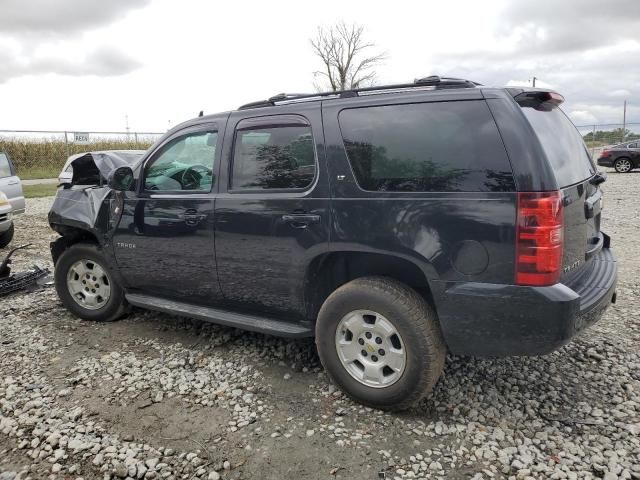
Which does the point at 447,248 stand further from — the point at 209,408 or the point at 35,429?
the point at 35,429

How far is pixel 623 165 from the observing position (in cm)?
2023

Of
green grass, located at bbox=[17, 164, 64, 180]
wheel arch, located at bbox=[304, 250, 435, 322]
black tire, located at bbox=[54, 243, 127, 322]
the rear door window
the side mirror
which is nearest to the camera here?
wheel arch, located at bbox=[304, 250, 435, 322]

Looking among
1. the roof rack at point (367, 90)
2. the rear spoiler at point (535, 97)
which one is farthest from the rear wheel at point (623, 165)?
the roof rack at point (367, 90)

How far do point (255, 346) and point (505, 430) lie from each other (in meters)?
1.99

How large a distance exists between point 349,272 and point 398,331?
58cm

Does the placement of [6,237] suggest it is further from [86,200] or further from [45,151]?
[45,151]

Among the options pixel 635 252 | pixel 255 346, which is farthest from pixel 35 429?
pixel 635 252

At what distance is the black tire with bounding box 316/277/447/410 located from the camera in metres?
2.75

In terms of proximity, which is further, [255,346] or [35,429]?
[255,346]

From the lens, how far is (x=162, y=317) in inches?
185

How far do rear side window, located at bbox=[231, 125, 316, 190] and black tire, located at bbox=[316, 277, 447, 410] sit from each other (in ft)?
2.62

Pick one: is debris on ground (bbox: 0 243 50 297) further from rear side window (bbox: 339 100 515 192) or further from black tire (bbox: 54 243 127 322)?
rear side window (bbox: 339 100 515 192)

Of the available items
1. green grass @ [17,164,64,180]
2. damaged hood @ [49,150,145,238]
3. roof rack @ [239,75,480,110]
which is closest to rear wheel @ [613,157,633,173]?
roof rack @ [239,75,480,110]

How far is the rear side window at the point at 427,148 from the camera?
8.38 ft
